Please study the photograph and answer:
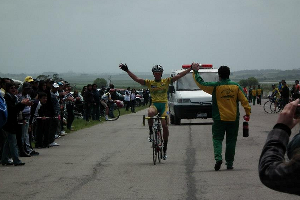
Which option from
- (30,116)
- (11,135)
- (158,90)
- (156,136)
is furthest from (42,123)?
(156,136)

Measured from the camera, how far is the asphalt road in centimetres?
941

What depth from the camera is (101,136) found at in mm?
21047

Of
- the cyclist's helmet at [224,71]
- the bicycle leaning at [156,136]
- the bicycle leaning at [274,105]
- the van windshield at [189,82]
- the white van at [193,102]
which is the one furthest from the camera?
the bicycle leaning at [274,105]

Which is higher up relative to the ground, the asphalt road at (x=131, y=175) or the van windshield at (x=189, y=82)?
the van windshield at (x=189, y=82)

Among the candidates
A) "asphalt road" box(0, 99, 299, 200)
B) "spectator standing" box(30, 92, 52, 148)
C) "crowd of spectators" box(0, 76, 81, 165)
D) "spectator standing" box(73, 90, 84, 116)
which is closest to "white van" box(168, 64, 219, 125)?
"spectator standing" box(73, 90, 84, 116)

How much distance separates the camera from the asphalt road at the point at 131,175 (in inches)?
370

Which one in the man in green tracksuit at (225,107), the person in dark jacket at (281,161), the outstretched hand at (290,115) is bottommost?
the man in green tracksuit at (225,107)

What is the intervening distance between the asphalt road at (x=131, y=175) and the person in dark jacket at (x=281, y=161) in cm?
601

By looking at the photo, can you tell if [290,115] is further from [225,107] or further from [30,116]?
[30,116]

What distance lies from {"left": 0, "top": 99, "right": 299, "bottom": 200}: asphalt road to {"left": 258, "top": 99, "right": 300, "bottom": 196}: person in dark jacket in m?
6.01

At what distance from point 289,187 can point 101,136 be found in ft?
59.9

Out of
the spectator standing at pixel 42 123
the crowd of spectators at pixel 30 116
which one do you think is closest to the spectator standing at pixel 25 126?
the crowd of spectators at pixel 30 116

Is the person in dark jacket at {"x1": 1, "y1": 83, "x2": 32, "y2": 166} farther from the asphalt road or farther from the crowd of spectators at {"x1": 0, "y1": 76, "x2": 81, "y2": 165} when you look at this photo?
the asphalt road

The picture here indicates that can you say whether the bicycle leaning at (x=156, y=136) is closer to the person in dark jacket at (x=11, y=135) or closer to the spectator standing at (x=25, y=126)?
the person in dark jacket at (x=11, y=135)
